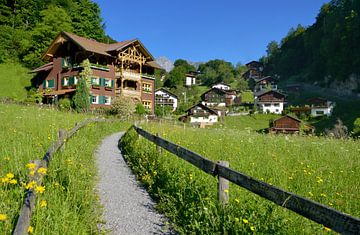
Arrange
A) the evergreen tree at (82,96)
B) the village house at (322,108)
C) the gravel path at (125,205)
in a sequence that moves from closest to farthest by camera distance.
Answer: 1. the gravel path at (125,205)
2. the evergreen tree at (82,96)
3. the village house at (322,108)

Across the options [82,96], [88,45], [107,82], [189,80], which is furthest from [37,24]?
[189,80]

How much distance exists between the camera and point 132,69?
147ft

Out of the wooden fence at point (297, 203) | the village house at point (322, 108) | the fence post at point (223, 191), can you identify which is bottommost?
the fence post at point (223, 191)

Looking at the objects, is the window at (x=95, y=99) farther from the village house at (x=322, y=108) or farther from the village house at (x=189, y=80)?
the village house at (x=189, y=80)

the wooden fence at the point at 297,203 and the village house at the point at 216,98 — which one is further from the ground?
the village house at the point at 216,98

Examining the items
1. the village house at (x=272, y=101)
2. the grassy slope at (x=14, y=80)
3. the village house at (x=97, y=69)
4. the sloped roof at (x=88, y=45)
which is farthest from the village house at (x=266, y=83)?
the grassy slope at (x=14, y=80)

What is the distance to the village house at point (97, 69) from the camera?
1508 inches

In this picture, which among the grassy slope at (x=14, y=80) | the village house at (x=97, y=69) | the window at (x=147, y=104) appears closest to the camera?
the village house at (x=97, y=69)

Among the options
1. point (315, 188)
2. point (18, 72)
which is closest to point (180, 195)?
point (315, 188)

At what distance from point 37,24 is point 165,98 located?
120 ft

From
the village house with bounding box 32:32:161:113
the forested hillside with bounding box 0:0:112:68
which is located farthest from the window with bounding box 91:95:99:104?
the forested hillside with bounding box 0:0:112:68

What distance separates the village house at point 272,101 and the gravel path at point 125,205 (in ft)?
243

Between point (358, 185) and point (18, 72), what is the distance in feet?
160

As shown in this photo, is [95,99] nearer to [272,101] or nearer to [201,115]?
[201,115]
